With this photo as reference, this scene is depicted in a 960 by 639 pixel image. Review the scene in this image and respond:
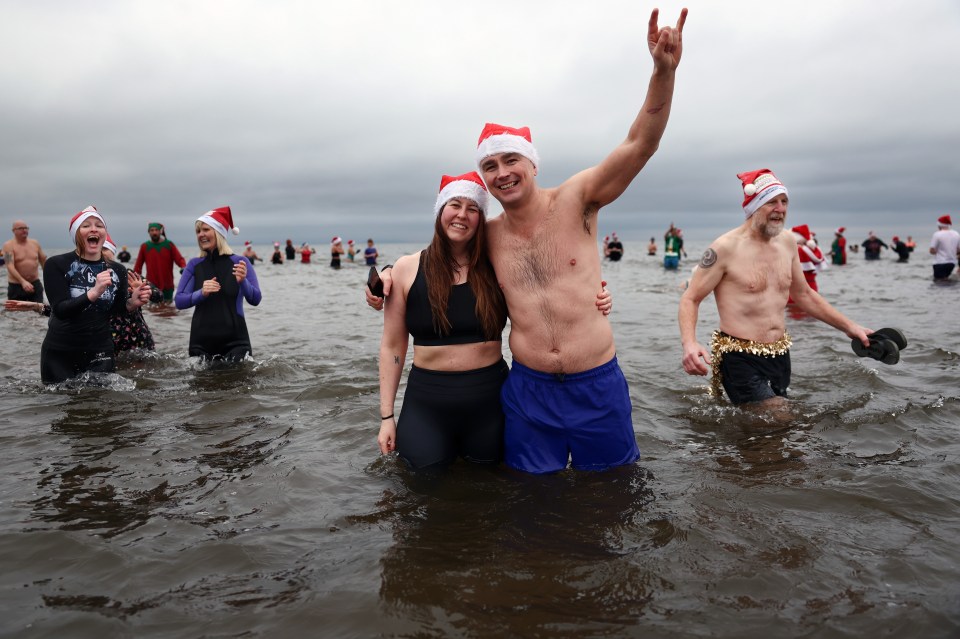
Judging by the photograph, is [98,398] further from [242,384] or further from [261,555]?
[261,555]

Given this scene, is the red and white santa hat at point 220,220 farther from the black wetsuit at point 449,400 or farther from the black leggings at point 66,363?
the black wetsuit at point 449,400

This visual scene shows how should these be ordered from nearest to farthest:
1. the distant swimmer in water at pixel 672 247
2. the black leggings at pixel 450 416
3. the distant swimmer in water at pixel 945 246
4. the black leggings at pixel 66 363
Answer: the black leggings at pixel 450 416 → the black leggings at pixel 66 363 → the distant swimmer in water at pixel 945 246 → the distant swimmer in water at pixel 672 247

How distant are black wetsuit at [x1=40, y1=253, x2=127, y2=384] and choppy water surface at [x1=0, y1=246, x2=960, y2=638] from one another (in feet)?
0.88

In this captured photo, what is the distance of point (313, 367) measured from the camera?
8375 mm

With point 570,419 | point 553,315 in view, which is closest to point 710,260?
point 553,315

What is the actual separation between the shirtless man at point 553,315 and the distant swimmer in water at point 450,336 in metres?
0.12

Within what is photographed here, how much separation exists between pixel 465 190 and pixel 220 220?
4.55m

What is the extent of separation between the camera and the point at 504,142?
11.4ft

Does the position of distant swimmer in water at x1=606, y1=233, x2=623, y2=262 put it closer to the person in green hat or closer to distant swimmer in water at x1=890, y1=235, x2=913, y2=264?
distant swimmer in water at x1=890, y1=235, x2=913, y2=264

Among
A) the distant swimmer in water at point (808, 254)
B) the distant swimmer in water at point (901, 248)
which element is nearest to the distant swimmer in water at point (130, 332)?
the distant swimmer in water at point (808, 254)

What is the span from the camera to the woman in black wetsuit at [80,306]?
5922 mm

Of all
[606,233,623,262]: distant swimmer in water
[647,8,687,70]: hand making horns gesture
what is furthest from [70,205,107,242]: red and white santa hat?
[606,233,623,262]: distant swimmer in water

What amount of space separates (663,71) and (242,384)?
5.76m

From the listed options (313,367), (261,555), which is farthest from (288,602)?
(313,367)
